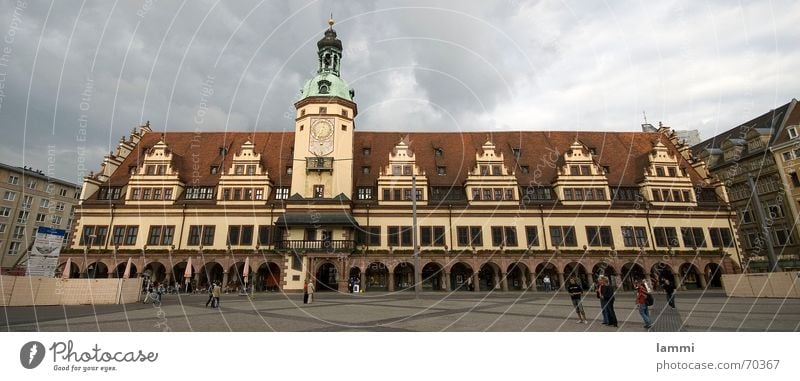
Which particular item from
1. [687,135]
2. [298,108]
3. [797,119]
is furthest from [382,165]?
[687,135]

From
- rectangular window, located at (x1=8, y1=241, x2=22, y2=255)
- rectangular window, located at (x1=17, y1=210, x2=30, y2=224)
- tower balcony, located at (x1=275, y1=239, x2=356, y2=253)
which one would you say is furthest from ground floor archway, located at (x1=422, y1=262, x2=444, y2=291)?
rectangular window, located at (x1=17, y1=210, x2=30, y2=224)

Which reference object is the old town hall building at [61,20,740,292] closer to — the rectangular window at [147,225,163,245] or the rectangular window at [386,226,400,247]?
the rectangular window at [147,225,163,245]

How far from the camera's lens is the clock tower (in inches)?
1277

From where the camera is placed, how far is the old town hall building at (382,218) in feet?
101

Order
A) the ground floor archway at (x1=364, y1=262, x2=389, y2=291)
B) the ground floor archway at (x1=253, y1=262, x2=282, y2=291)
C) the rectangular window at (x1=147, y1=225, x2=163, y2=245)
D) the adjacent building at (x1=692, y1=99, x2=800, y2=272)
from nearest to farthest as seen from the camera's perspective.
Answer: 1. the ground floor archway at (x1=364, y1=262, x2=389, y2=291)
2. the ground floor archway at (x1=253, y1=262, x2=282, y2=291)
3. the rectangular window at (x1=147, y1=225, x2=163, y2=245)
4. the adjacent building at (x1=692, y1=99, x2=800, y2=272)

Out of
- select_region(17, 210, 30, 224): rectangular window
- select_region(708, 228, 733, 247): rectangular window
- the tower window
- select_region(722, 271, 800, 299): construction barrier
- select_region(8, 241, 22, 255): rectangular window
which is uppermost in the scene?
the tower window

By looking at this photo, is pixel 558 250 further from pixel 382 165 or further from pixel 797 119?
pixel 797 119

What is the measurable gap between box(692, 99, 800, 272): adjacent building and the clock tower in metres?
36.3

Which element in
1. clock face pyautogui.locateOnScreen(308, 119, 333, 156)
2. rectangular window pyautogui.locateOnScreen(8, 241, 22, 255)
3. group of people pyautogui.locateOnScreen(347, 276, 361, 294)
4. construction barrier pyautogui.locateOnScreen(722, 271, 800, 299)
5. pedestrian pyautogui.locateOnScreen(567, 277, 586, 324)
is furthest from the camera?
rectangular window pyautogui.locateOnScreen(8, 241, 22, 255)

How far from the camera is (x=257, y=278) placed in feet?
105

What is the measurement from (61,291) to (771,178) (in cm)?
6159

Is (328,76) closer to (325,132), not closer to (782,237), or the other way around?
(325,132)

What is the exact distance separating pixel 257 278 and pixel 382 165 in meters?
15.7

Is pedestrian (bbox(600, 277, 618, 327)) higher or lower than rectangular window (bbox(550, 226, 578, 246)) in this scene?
lower
